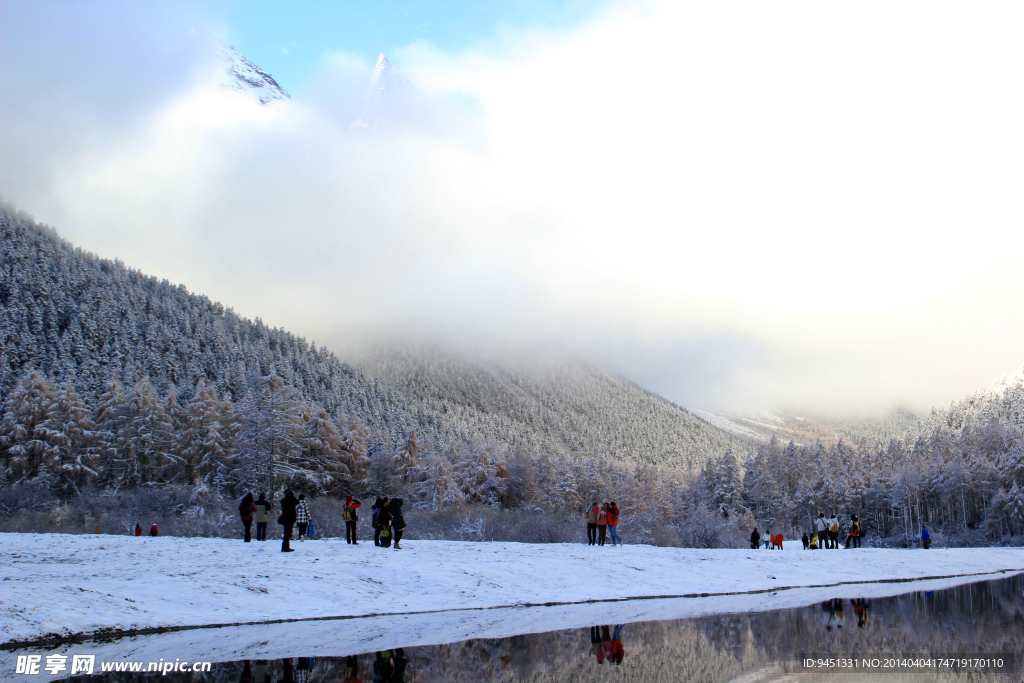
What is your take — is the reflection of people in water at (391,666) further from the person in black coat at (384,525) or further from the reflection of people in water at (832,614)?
the person in black coat at (384,525)

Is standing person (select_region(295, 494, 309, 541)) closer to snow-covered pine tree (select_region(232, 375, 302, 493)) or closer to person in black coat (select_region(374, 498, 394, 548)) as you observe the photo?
person in black coat (select_region(374, 498, 394, 548))

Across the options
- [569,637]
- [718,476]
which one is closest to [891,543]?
[718,476]

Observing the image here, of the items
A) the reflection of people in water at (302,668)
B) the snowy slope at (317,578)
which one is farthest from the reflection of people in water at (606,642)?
the snowy slope at (317,578)

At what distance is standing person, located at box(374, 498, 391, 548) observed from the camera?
26859 millimetres

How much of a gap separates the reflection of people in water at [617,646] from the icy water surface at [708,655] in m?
0.02

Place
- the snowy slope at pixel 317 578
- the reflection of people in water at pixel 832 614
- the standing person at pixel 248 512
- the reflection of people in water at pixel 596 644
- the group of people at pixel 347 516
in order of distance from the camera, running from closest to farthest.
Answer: the reflection of people in water at pixel 596 644 < the snowy slope at pixel 317 578 < the reflection of people in water at pixel 832 614 < the group of people at pixel 347 516 < the standing person at pixel 248 512

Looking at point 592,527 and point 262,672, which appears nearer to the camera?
point 262,672

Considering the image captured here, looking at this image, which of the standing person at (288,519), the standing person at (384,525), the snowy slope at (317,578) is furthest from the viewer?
the standing person at (384,525)

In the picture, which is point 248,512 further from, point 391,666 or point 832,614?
point 832,614

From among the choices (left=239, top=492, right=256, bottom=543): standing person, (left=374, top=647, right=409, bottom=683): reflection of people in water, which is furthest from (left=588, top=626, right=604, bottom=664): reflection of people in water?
(left=239, top=492, right=256, bottom=543): standing person

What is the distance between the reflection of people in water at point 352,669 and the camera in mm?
10794

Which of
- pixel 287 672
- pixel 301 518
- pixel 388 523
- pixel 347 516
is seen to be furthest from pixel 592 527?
pixel 287 672

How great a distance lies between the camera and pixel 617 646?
549 inches

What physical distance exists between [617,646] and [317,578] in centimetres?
1006
